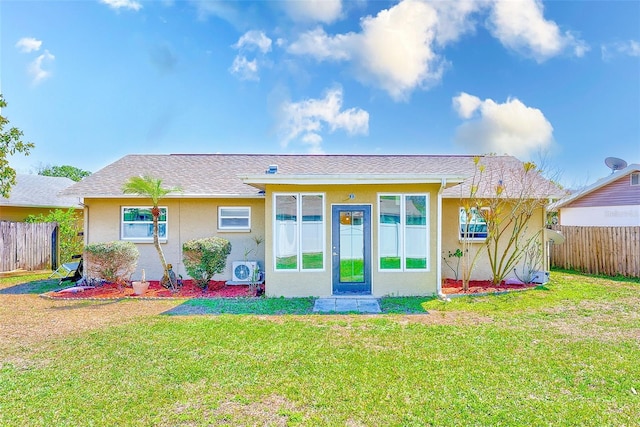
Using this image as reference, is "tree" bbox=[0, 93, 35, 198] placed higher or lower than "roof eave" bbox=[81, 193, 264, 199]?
higher

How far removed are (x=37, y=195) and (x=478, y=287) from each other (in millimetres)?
21683

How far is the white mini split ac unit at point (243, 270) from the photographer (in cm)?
1076

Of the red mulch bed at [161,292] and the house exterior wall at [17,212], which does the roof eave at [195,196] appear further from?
the house exterior wall at [17,212]

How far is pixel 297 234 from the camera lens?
913 centimetres

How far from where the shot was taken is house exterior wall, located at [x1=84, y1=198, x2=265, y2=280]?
1135cm

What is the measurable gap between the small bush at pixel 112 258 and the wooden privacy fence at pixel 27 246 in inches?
250

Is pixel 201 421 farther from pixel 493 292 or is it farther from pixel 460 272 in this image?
pixel 460 272

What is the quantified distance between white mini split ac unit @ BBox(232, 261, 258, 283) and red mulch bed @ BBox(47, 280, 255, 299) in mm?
272

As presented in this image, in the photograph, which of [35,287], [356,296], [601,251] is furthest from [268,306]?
[601,251]

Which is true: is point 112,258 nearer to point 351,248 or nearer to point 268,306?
point 268,306

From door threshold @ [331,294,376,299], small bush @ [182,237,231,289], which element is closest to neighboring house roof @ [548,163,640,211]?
door threshold @ [331,294,376,299]

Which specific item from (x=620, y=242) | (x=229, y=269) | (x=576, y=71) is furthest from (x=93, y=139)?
(x=620, y=242)

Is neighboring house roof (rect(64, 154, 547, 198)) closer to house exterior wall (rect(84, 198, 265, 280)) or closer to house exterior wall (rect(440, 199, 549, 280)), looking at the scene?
house exterior wall (rect(84, 198, 265, 280))

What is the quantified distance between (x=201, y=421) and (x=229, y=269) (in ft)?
26.9
